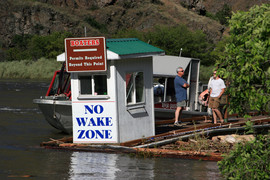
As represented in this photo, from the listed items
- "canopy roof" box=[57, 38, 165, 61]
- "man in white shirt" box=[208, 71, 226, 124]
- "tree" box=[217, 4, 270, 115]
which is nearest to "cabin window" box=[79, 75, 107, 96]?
"canopy roof" box=[57, 38, 165, 61]

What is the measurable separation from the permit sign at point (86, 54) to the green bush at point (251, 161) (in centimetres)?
608

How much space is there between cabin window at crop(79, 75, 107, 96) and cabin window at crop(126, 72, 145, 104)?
0.61 metres

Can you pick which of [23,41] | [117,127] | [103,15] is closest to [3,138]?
[117,127]

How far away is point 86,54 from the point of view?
14086 millimetres

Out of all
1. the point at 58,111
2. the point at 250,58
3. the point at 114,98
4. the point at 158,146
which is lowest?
the point at 158,146

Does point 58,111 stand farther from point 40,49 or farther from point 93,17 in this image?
point 93,17

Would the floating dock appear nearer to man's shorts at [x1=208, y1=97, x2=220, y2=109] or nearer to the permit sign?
man's shorts at [x1=208, y1=97, x2=220, y2=109]

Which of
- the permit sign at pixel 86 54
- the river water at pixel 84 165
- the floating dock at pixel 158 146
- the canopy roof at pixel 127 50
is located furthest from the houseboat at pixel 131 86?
the river water at pixel 84 165

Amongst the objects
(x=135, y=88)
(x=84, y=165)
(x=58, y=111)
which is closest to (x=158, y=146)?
(x=135, y=88)

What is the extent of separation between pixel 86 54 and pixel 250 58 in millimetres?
7001

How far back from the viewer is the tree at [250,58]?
752 centimetres

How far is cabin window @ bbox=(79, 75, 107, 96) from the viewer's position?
14.2 m

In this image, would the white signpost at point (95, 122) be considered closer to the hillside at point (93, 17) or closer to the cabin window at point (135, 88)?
the cabin window at point (135, 88)

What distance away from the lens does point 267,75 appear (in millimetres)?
7691
